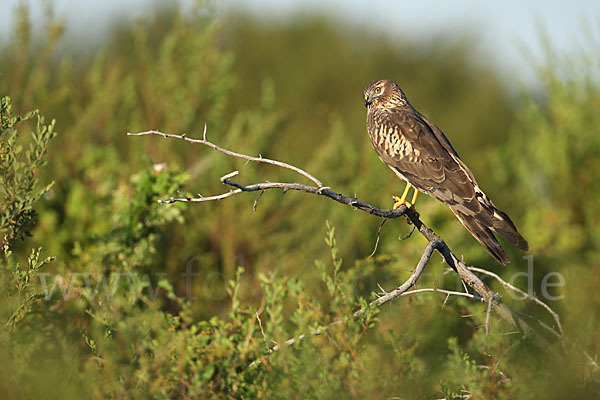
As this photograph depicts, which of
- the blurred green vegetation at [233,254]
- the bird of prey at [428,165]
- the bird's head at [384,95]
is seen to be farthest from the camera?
the bird's head at [384,95]

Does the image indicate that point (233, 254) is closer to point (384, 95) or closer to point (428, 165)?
point (384, 95)

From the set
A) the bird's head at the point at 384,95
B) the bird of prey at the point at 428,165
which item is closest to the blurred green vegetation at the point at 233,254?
the bird of prey at the point at 428,165

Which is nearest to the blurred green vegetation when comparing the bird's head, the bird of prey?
the bird of prey

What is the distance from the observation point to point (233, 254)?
24.6 ft

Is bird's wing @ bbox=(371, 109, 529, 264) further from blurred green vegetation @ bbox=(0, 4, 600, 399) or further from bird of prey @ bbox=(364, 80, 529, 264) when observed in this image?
blurred green vegetation @ bbox=(0, 4, 600, 399)

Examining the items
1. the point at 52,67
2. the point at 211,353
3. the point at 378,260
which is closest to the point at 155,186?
the point at 378,260

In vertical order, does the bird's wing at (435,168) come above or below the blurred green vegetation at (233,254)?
above

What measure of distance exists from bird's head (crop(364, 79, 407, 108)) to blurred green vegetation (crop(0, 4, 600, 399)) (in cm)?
149

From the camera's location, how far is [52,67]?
18.4m

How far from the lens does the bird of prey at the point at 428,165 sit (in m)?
4.22

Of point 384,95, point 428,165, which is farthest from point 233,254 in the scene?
point 428,165

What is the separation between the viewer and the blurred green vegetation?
9.26ft

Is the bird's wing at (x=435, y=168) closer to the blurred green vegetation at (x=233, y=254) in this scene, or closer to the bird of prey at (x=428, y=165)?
the bird of prey at (x=428, y=165)

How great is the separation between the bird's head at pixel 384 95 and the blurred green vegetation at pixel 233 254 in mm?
1487
